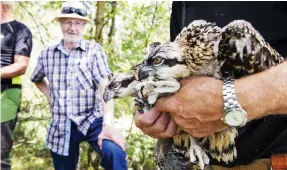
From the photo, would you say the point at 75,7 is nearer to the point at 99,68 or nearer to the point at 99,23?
the point at 99,68

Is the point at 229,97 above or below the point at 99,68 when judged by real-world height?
below

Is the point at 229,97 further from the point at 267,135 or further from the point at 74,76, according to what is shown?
the point at 74,76

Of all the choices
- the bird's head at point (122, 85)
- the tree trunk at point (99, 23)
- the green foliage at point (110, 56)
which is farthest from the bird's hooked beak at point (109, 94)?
the tree trunk at point (99, 23)

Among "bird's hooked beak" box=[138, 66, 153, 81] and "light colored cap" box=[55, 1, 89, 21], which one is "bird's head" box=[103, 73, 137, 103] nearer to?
"bird's hooked beak" box=[138, 66, 153, 81]

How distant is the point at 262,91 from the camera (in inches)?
57.2

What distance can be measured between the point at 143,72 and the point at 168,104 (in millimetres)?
123

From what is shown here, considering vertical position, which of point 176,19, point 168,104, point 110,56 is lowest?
point 168,104

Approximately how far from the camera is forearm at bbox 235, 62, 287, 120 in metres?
1.45

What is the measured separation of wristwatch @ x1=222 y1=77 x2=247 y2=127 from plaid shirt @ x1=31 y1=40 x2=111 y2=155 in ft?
12.5

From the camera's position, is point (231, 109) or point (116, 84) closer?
point (231, 109)

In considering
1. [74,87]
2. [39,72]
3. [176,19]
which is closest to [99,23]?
[39,72]

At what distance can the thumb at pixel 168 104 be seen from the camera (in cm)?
154

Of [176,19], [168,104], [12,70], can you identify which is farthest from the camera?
[12,70]

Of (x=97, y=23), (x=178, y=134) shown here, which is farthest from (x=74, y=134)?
(x=178, y=134)
